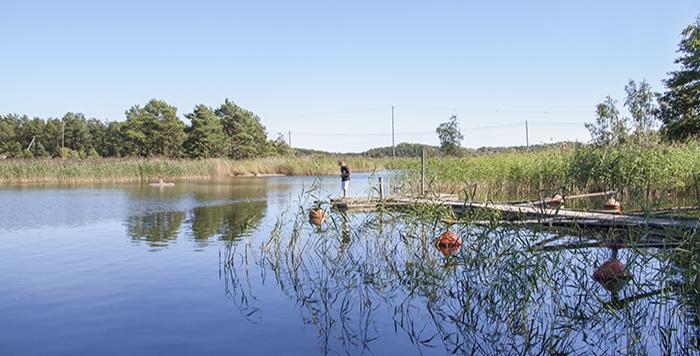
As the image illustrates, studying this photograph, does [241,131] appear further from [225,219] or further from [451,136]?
[225,219]

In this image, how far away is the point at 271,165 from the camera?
174 ft

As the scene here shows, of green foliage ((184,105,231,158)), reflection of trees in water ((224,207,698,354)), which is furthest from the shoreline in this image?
reflection of trees in water ((224,207,698,354))

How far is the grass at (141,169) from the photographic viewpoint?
1478 inches

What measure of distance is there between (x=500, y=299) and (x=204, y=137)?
175 ft

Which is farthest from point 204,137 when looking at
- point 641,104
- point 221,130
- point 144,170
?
point 641,104

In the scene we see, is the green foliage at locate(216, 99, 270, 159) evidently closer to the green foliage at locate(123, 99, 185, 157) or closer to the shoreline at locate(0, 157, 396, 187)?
the green foliage at locate(123, 99, 185, 157)

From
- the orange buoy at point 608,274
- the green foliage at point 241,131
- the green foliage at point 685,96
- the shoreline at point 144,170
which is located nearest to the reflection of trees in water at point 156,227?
the orange buoy at point 608,274

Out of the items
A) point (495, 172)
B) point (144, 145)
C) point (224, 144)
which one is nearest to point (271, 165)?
point (224, 144)

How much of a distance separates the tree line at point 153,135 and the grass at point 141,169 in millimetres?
7968

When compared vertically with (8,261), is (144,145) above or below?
above

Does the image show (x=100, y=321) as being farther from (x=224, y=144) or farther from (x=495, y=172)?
(x=224, y=144)

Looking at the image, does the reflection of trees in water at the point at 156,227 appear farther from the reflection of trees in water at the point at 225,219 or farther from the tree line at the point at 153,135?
the tree line at the point at 153,135

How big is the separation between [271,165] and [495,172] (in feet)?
107

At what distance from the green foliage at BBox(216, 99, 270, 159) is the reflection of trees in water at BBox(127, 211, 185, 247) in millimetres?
42521
